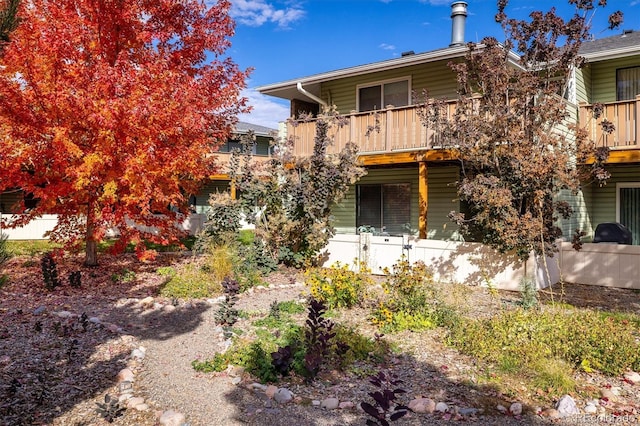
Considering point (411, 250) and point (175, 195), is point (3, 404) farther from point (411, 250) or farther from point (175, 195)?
point (411, 250)

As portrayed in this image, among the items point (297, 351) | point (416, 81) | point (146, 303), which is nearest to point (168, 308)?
point (146, 303)

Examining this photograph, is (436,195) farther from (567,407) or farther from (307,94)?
(567,407)

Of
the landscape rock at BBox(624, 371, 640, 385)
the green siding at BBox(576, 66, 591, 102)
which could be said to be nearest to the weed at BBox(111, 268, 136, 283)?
the landscape rock at BBox(624, 371, 640, 385)

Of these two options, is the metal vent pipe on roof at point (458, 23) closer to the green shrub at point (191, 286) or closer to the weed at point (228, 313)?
the green shrub at point (191, 286)

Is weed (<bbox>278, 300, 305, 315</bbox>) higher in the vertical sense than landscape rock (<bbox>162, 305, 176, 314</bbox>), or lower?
higher

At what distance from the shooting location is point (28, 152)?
27.5 feet

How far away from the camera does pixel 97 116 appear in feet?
26.7

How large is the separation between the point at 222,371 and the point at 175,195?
18.9 feet

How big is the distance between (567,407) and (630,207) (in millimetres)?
11466

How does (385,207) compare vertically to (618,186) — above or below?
below

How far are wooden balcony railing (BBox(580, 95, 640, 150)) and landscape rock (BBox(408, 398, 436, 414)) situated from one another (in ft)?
28.9

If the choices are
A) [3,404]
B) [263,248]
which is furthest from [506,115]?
[3,404]

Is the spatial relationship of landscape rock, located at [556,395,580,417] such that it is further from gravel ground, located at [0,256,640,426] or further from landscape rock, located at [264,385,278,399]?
landscape rock, located at [264,385,278,399]

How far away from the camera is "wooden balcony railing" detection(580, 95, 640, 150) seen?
9984 millimetres
